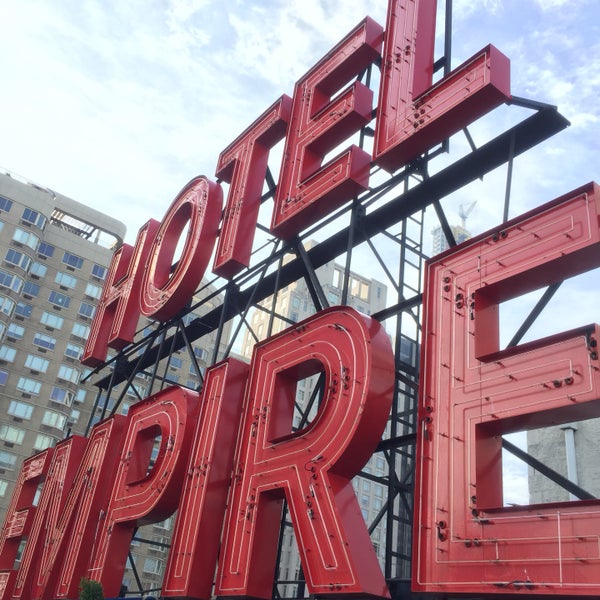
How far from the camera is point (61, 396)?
153 feet

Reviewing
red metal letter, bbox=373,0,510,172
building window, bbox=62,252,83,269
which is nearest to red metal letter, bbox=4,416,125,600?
red metal letter, bbox=373,0,510,172

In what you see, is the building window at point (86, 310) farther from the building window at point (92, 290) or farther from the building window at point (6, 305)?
the building window at point (6, 305)

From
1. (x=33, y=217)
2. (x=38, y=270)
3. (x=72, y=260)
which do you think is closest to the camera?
(x=33, y=217)

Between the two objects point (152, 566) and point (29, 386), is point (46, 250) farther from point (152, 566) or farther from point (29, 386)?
point (152, 566)

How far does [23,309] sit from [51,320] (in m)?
2.02

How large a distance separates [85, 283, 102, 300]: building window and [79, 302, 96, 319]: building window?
74 centimetres

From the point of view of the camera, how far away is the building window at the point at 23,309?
1883 inches

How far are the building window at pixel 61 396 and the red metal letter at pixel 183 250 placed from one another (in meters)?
31.3

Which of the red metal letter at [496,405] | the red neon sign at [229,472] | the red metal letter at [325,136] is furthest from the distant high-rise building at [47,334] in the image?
the red metal letter at [496,405]

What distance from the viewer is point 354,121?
12906 millimetres

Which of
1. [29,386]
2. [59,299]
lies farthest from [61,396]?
[59,299]

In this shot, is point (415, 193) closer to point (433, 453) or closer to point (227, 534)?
point (433, 453)

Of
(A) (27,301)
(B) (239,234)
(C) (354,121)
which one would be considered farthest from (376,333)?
(A) (27,301)

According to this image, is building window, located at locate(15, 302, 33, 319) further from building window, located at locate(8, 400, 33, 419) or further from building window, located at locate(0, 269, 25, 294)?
building window, located at locate(8, 400, 33, 419)
